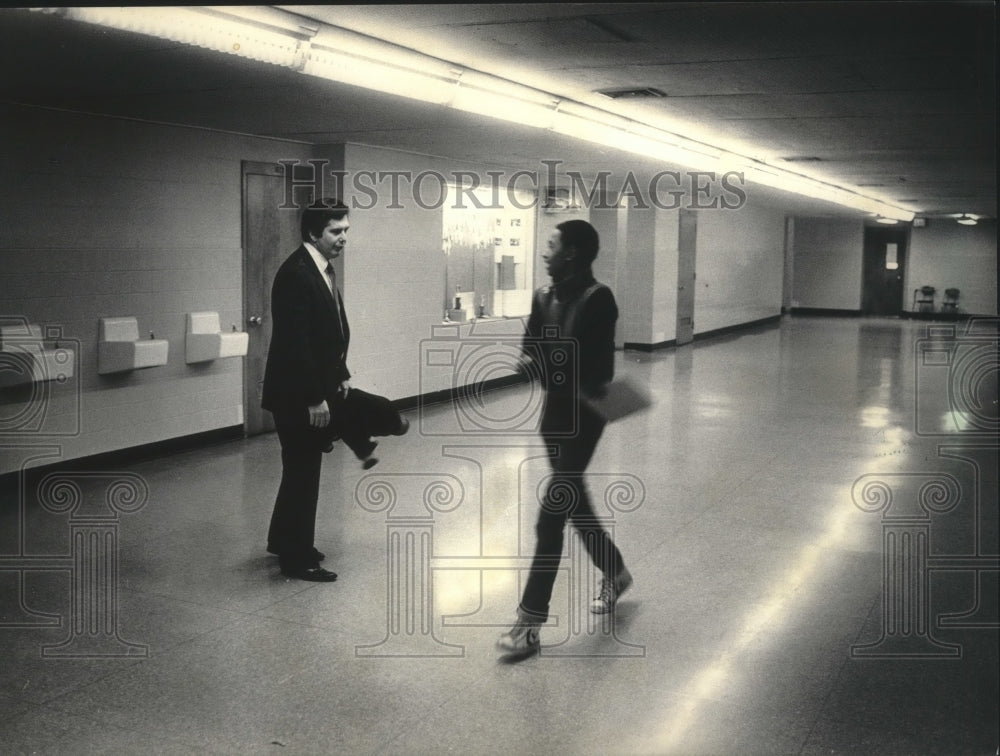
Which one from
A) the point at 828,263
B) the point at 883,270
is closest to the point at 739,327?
the point at 828,263

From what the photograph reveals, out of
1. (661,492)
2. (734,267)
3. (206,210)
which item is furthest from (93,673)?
(734,267)

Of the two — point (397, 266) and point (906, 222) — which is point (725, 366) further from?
point (906, 222)

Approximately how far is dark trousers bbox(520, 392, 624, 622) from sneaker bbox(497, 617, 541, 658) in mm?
38

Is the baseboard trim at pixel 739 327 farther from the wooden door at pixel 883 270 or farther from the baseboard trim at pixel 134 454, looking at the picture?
the baseboard trim at pixel 134 454

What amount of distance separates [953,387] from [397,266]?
25.0ft

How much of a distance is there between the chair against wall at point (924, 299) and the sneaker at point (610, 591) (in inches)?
855

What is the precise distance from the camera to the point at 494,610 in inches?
161

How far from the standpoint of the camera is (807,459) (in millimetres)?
7176

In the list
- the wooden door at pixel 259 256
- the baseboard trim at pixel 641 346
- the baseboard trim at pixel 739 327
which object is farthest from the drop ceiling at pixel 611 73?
the baseboard trim at pixel 739 327

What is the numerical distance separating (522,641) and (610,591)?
1.76 ft

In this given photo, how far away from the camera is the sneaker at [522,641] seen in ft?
11.9

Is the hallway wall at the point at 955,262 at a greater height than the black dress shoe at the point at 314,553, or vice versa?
the hallway wall at the point at 955,262

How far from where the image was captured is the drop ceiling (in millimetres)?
3762

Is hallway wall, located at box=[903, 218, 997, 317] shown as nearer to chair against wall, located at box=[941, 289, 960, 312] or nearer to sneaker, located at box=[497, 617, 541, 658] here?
chair against wall, located at box=[941, 289, 960, 312]
